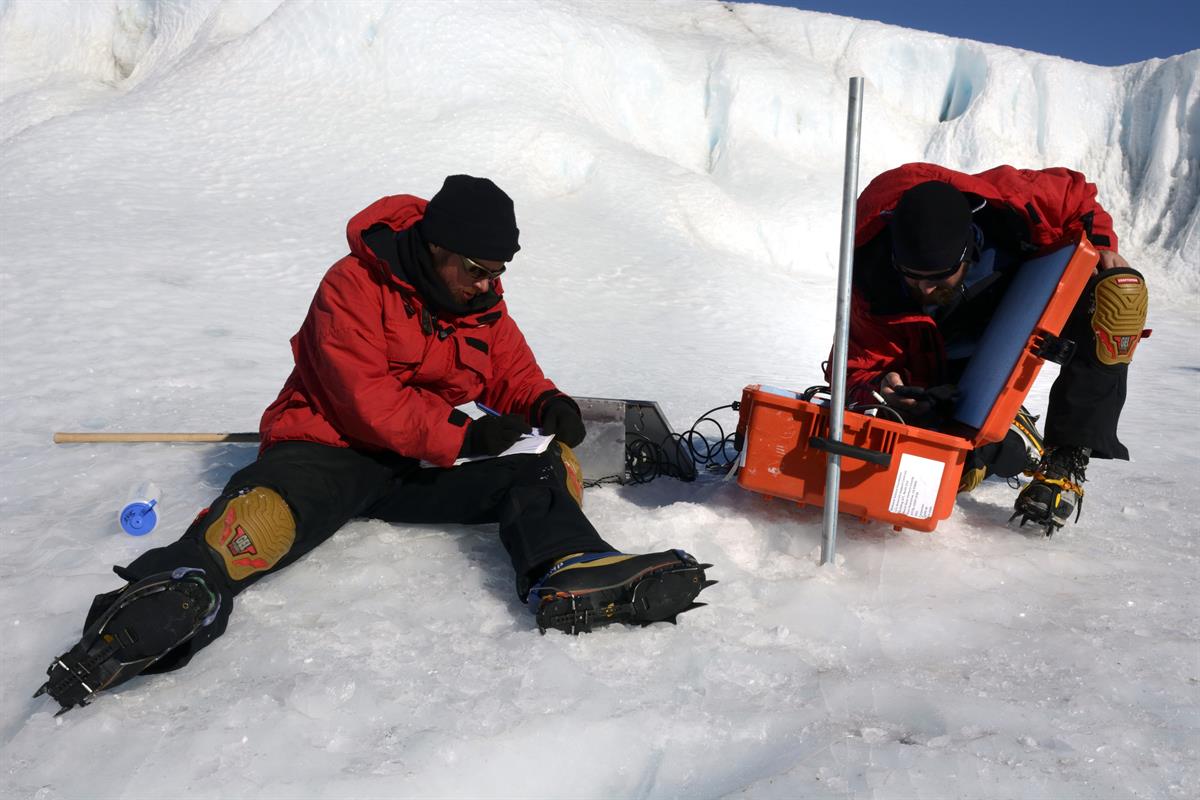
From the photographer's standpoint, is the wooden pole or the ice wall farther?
the ice wall

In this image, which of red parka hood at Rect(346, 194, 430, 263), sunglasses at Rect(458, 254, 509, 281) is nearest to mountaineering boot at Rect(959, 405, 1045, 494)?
sunglasses at Rect(458, 254, 509, 281)

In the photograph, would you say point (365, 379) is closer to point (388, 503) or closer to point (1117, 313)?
point (388, 503)

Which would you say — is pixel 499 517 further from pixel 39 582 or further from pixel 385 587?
pixel 39 582

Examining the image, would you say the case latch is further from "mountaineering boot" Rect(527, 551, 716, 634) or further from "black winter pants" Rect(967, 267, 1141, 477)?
"mountaineering boot" Rect(527, 551, 716, 634)

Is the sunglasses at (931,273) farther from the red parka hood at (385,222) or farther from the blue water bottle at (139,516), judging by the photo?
the blue water bottle at (139,516)

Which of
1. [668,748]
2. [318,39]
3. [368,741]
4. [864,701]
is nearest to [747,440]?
[864,701]

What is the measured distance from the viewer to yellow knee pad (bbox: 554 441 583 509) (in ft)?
7.97

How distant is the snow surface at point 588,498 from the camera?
1551 mm

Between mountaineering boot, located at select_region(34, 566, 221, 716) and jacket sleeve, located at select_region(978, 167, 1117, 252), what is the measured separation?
2.38 m

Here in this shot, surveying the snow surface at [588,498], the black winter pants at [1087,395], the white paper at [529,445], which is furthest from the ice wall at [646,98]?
the white paper at [529,445]

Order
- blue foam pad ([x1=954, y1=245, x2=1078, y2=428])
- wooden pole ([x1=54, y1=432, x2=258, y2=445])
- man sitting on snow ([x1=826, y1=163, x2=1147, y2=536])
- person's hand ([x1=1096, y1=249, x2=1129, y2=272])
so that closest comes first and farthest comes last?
blue foam pad ([x1=954, y1=245, x2=1078, y2=428]), man sitting on snow ([x1=826, y1=163, x2=1147, y2=536]), person's hand ([x1=1096, y1=249, x2=1129, y2=272]), wooden pole ([x1=54, y1=432, x2=258, y2=445])

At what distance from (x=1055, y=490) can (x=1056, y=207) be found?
2.66 feet

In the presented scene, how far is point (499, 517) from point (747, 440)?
703mm

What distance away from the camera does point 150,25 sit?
12.8 meters
